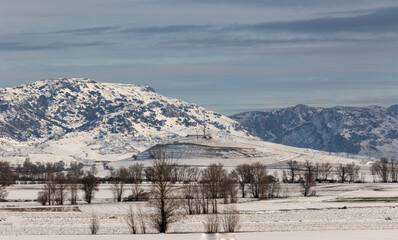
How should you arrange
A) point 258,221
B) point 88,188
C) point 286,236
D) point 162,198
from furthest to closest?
point 88,188, point 258,221, point 162,198, point 286,236

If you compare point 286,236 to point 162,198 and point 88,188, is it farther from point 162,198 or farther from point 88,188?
point 88,188

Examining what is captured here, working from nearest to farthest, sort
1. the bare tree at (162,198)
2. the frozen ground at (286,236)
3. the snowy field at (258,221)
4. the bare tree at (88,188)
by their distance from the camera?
the frozen ground at (286,236) < the snowy field at (258,221) < the bare tree at (162,198) < the bare tree at (88,188)

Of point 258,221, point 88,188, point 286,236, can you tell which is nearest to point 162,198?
point 286,236

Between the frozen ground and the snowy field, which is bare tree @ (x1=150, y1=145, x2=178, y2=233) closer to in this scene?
Answer: the snowy field

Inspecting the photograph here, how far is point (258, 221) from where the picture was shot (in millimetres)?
90562

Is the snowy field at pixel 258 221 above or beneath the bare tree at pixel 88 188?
beneath

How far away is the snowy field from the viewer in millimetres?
72562

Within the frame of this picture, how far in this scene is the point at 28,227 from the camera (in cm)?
8875

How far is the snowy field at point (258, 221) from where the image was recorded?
72562 mm

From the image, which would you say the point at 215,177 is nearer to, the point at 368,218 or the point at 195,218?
the point at 195,218

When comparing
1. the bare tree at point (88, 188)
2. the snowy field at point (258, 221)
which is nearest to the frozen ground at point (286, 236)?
the snowy field at point (258, 221)

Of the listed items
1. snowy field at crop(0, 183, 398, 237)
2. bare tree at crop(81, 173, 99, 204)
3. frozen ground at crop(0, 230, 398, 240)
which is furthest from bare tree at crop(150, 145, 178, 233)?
bare tree at crop(81, 173, 99, 204)

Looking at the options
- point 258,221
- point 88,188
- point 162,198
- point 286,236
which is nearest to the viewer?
point 286,236

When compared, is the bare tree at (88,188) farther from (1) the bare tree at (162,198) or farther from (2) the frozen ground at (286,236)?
(2) the frozen ground at (286,236)
